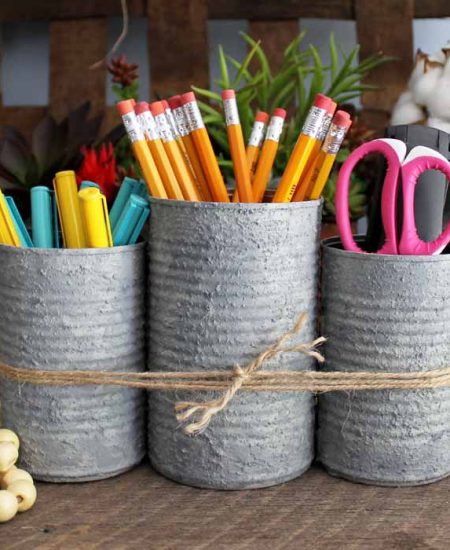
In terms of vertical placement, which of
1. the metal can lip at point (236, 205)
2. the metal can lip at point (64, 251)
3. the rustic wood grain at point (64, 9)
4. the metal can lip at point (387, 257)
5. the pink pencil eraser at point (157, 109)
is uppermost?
the rustic wood grain at point (64, 9)

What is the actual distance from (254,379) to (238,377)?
11 mm

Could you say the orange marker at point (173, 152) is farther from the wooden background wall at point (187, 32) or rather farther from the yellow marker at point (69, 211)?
the wooden background wall at point (187, 32)

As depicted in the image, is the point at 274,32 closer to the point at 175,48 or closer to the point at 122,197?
the point at 175,48

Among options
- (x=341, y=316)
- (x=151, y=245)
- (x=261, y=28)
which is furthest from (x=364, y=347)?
(x=261, y=28)

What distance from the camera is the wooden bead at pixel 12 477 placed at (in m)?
0.44

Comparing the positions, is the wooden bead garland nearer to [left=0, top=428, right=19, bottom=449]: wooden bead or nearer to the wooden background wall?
[left=0, top=428, right=19, bottom=449]: wooden bead

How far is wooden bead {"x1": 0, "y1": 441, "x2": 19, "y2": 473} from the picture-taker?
1.44 feet

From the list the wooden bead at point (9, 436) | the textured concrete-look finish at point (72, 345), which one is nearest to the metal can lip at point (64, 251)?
the textured concrete-look finish at point (72, 345)

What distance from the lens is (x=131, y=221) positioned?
18.6 inches

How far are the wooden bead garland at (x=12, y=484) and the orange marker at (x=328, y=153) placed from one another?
0.21 meters

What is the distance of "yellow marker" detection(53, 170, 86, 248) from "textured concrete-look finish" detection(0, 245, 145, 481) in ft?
0.07

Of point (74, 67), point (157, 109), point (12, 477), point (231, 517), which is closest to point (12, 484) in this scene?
point (12, 477)

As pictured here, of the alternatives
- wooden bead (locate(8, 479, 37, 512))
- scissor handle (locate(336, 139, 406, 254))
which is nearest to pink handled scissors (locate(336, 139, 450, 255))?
scissor handle (locate(336, 139, 406, 254))

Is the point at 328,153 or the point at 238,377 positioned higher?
the point at 328,153
